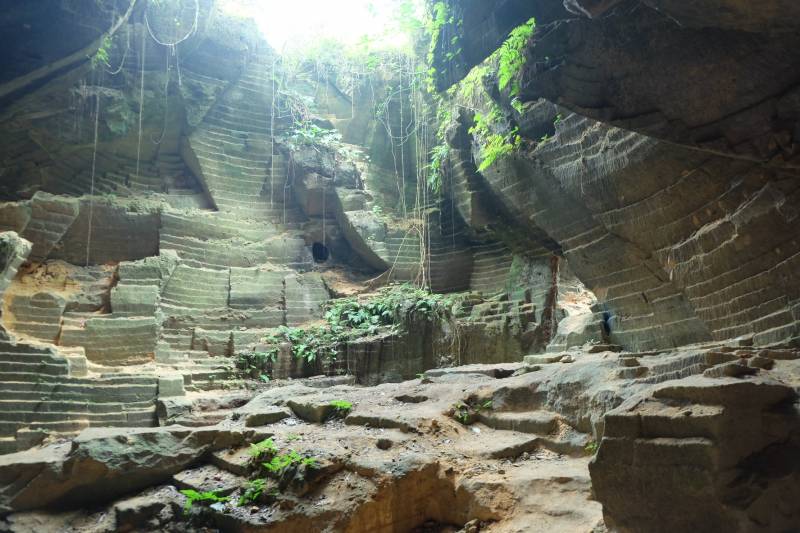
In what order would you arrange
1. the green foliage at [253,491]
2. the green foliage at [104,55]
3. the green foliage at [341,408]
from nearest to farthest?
1. the green foliage at [253,491]
2. the green foliage at [341,408]
3. the green foliage at [104,55]

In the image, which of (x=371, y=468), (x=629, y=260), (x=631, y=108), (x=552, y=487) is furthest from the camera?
(x=629, y=260)

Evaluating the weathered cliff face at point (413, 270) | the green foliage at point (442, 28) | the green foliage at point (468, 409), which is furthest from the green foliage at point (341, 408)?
the green foliage at point (442, 28)

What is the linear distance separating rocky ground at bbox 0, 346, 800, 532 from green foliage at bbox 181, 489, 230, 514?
0.7 inches

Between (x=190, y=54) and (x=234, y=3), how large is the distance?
7.73ft

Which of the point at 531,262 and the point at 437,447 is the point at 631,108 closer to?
the point at 437,447

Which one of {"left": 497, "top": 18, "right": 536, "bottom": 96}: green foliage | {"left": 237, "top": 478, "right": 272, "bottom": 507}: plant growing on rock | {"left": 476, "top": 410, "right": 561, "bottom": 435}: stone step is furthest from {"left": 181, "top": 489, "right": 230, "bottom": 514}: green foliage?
{"left": 497, "top": 18, "right": 536, "bottom": 96}: green foliage

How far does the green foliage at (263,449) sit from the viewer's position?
4.73 m

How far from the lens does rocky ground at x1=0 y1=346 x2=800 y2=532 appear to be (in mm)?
3051

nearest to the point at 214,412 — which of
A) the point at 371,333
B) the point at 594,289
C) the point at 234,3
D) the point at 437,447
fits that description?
the point at 371,333

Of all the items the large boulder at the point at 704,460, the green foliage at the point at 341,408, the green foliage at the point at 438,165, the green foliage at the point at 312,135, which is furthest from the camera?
the green foliage at the point at 312,135

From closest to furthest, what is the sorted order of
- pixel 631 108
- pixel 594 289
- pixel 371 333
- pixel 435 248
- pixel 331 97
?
1. pixel 631 108
2. pixel 594 289
3. pixel 371 333
4. pixel 435 248
5. pixel 331 97

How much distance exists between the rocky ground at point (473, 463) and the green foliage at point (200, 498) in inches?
0.7

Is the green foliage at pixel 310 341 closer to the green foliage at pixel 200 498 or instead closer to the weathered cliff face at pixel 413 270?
the weathered cliff face at pixel 413 270

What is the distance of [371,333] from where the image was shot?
13078mm
